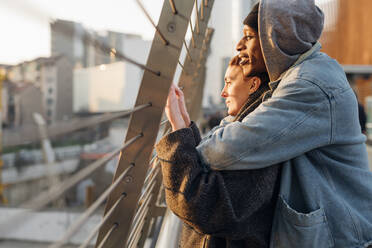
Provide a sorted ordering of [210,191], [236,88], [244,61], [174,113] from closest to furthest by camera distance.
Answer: [210,191] → [174,113] → [244,61] → [236,88]

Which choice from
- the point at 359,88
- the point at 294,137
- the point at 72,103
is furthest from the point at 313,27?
the point at 359,88

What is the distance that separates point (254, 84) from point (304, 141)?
1.28ft

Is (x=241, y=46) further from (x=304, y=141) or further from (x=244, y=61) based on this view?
(x=304, y=141)

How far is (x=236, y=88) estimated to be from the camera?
1371 millimetres

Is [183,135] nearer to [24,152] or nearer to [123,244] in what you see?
[123,244]

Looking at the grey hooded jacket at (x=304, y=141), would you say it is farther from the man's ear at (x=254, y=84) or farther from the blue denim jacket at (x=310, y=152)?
the man's ear at (x=254, y=84)

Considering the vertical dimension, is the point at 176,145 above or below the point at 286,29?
below

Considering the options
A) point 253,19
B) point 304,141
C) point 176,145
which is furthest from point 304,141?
point 253,19

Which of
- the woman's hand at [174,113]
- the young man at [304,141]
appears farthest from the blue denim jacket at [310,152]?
the woman's hand at [174,113]

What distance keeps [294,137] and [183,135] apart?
0.32 metres

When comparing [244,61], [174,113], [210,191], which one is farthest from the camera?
[244,61]

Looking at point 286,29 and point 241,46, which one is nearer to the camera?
point 286,29

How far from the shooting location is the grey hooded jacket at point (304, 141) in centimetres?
97

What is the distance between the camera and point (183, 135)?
1.03 meters
